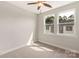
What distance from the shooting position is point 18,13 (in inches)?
203

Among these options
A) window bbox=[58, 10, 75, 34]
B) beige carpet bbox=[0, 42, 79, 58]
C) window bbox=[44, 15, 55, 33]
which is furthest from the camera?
window bbox=[44, 15, 55, 33]

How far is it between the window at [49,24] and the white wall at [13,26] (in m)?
1.25

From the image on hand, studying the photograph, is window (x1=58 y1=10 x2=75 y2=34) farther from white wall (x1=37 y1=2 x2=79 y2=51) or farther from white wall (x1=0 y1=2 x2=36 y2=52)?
white wall (x1=0 y1=2 x2=36 y2=52)

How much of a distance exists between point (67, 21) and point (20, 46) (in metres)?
3.12

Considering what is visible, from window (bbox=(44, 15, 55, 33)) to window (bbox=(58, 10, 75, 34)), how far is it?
2.17ft

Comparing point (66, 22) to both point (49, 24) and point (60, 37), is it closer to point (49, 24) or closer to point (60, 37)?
point (60, 37)

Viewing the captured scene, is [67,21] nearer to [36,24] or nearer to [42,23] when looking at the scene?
[42,23]

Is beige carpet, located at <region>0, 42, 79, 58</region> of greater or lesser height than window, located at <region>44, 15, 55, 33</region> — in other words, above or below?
below

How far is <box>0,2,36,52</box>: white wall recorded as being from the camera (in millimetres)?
4062

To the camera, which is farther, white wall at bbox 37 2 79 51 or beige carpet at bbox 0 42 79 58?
white wall at bbox 37 2 79 51

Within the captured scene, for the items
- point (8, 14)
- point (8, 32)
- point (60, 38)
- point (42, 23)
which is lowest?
point (60, 38)

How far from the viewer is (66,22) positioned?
17.0 ft

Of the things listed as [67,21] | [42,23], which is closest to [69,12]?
[67,21]

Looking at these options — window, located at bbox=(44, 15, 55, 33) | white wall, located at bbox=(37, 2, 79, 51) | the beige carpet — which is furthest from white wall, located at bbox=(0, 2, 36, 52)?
window, located at bbox=(44, 15, 55, 33)
